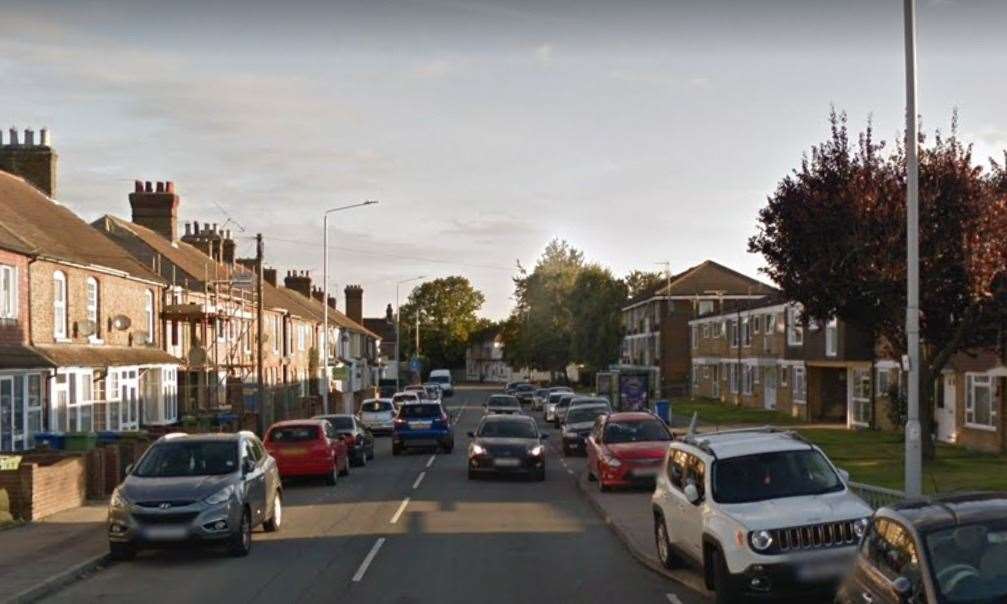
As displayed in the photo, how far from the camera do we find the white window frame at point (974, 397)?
33.8 meters

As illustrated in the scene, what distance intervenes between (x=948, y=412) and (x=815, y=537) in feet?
94.2

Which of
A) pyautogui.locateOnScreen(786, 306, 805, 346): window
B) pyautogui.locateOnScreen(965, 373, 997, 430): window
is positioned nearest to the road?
pyautogui.locateOnScreen(965, 373, 997, 430): window

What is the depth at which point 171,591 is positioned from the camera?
1355 cm

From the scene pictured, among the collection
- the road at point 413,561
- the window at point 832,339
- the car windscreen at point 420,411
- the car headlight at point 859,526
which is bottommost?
the road at point 413,561

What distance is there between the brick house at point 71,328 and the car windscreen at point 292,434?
16.9ft

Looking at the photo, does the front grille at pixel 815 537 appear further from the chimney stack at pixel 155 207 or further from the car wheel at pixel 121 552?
the chimney stack at pixel 155 207

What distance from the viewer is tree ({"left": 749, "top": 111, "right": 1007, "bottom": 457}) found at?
27016mm

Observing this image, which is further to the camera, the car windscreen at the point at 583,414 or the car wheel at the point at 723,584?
the car windscreen at the point at 583,414

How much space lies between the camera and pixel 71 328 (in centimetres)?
3122

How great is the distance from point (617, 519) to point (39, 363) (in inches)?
554

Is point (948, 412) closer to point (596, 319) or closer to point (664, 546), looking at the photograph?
point (664, 546)

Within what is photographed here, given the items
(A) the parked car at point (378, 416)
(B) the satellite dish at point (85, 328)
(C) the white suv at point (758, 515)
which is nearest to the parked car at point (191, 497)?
(C) the white suv at point (758, 515)

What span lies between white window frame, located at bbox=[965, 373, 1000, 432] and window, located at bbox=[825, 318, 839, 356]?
1041cm

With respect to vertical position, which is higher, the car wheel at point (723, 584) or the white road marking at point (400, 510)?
the car wheel at point (723, 584)
